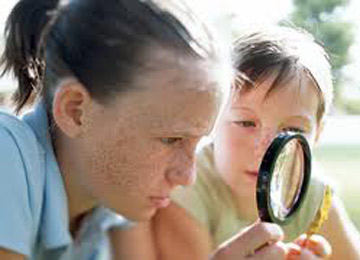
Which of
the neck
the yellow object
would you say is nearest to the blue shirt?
the neck

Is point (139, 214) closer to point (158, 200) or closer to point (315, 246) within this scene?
point (158, 200)

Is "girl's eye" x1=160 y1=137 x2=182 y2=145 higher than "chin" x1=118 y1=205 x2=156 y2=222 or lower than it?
higher

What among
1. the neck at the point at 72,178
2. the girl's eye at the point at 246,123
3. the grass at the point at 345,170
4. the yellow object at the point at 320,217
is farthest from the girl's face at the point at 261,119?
the grass at the point at 345,170

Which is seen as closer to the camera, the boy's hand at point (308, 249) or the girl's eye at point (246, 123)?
the boy's hand at point (308, 249)

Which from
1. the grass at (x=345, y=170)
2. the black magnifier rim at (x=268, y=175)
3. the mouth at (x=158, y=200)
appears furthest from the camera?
the grass at (x=345, y=170)

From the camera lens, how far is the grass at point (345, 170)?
202 inches

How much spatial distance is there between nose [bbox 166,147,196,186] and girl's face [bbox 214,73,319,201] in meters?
0.32

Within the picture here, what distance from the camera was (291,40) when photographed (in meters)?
1.92

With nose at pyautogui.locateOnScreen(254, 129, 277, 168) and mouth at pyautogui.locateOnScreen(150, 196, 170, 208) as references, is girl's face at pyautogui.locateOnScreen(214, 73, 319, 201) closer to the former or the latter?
nose at pyautogui.locateOnScreen(254, 129, 277, 168)

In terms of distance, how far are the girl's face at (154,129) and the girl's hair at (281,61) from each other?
0.32 meters

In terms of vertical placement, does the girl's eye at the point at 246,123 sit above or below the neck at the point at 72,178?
above

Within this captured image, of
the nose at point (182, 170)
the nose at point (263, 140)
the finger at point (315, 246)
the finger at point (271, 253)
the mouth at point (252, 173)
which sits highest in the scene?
the nose at point (182, 170)

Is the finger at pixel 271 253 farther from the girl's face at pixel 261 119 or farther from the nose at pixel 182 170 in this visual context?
the girl's face at pixel 261 119

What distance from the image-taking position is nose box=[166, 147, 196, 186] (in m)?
1.51
